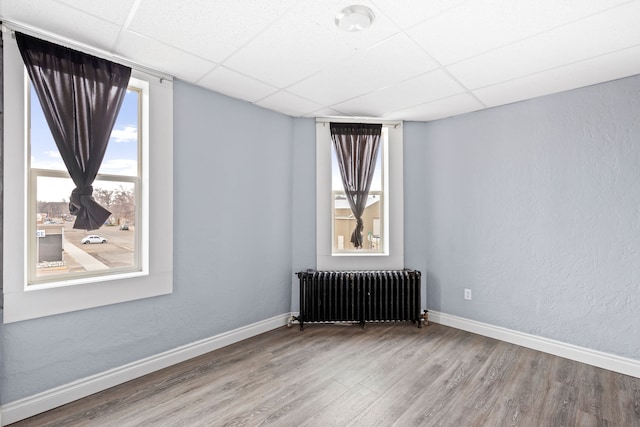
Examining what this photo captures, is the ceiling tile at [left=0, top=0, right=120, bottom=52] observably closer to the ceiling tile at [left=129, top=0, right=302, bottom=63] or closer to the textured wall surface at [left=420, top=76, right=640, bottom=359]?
the ceiling tile at [left=129, top=0, right=302, bottom=63]

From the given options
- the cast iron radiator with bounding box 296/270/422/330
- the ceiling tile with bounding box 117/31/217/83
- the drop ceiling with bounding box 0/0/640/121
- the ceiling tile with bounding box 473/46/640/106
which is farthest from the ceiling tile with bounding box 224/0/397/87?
the cast iron radiator with bounding box 296/270/422/330

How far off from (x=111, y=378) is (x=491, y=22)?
370 centimetres

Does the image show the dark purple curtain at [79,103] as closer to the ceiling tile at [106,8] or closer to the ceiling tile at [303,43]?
the ceiling tile at [106,8]

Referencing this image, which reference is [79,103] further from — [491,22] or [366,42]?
[491,22]

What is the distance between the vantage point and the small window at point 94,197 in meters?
2.16

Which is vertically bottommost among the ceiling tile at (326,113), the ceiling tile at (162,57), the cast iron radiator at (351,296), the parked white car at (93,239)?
the cast iron radiator at (351,296)

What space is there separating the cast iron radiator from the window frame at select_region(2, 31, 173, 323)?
1.53 m

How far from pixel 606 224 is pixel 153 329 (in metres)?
4.12

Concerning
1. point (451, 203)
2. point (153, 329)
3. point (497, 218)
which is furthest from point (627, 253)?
point (153, 329)

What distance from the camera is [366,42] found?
217 centimetres

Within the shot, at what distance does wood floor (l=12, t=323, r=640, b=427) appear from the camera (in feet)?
6.72

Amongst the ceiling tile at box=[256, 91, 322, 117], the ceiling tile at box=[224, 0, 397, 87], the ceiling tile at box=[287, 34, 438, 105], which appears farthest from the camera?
the ceiling tile at box=[256, 91, 322, 117]

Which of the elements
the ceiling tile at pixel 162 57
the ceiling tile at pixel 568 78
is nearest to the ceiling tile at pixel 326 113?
the ceiling tile at pixel 162 57

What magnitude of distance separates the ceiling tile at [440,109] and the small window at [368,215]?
0.35 meters
